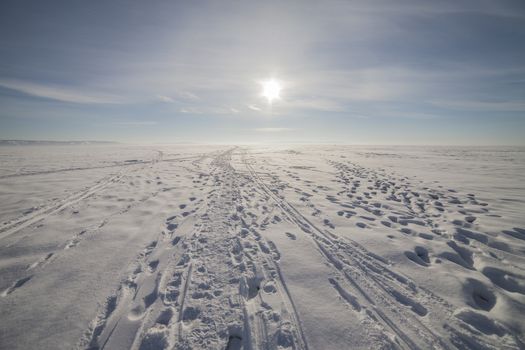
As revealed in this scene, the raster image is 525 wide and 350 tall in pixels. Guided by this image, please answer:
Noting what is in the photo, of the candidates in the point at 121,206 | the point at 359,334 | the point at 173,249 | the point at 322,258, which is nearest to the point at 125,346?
the point at 173,249

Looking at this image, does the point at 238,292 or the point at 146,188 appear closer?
the point at 238,292

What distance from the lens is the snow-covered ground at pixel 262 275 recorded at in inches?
126

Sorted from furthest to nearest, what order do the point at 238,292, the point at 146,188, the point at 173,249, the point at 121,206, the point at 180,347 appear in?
1. the point at 146,188
2. the point at 121,206
3. the point at 173,249
4. the point at 238,292
5. the point at 180,347

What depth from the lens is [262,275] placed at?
178 inches

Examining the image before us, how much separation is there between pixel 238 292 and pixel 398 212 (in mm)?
7093

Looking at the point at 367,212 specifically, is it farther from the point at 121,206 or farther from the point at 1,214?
the point at 1,214

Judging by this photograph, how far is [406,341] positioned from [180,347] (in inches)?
130

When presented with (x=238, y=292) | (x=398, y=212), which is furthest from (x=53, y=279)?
(x=398, y=212)

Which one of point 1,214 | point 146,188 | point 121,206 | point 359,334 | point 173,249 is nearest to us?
point 359,334

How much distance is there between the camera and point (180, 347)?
2.99 metres

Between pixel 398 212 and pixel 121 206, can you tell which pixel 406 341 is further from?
pixel 121 206

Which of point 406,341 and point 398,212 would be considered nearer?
point 406,341

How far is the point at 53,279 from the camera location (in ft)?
14.3

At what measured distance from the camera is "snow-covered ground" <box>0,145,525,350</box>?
3197 millimetres
